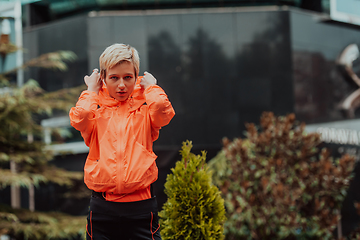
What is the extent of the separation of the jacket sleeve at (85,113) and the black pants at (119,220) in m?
0.46

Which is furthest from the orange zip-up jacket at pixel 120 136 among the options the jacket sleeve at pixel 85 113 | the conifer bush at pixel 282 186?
the conifer bush at pixel 282 186

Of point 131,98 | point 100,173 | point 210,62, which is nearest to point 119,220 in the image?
point 100,173

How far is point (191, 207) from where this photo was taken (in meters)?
3.19

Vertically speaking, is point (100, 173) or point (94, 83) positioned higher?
point (94, 83)

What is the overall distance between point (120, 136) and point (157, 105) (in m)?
0.31

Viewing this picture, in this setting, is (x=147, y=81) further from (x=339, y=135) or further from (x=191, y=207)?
(x=339, y=135)

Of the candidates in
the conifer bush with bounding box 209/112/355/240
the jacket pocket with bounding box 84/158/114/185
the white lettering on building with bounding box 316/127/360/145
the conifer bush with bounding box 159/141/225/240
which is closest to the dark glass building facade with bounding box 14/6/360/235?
the white lettering on building with bounding box 316/127/360/145

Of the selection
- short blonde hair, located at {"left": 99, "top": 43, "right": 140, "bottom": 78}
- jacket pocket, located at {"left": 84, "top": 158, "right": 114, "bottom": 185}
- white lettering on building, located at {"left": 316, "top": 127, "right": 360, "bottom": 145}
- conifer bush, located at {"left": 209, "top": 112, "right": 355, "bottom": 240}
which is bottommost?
conifer bush, located at {"left": 209, "top": 112, "right": 355, "bottom": 240}

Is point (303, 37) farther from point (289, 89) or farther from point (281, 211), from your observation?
point (281, 211)

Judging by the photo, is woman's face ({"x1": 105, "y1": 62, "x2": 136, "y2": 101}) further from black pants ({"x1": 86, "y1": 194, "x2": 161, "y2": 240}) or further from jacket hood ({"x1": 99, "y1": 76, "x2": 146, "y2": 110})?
black pants ({"x1": 86, "y1": 194, "x2": 161, "y2": 240})

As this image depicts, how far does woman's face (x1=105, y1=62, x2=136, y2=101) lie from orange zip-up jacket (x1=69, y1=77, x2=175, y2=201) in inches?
3.0

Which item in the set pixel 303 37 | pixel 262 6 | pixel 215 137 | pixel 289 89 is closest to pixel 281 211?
pixel 215 137

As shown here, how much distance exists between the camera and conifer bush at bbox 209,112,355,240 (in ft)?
21.2

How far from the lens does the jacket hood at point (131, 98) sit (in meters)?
2.38
